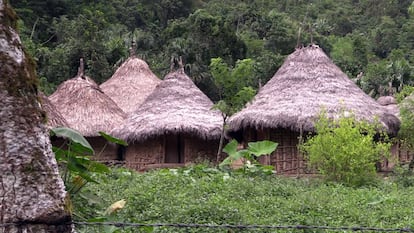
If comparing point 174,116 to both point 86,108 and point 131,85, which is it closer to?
point 86,108

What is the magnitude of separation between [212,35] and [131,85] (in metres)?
4.63

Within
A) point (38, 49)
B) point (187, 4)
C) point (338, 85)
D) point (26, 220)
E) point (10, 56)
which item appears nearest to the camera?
point (26, 220)

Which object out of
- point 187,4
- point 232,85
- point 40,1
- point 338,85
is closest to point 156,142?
point 232,85

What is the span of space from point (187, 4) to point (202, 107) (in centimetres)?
1999

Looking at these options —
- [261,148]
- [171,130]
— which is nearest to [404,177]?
[261,148]

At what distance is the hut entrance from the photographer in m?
16.1

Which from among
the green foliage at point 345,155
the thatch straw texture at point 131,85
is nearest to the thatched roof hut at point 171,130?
the thatch straw texture at point 131,85

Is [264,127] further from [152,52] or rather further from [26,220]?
[152,52]

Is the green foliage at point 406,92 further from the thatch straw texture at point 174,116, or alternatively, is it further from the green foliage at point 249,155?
the green foliage at point 249,155

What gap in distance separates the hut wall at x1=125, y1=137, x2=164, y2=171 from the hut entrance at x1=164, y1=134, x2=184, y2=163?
20cm

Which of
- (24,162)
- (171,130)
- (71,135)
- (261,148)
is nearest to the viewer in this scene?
(24,162)

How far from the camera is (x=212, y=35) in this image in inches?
928

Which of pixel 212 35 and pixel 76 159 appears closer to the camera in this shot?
pixel 76 159

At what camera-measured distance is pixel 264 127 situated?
1384cm
